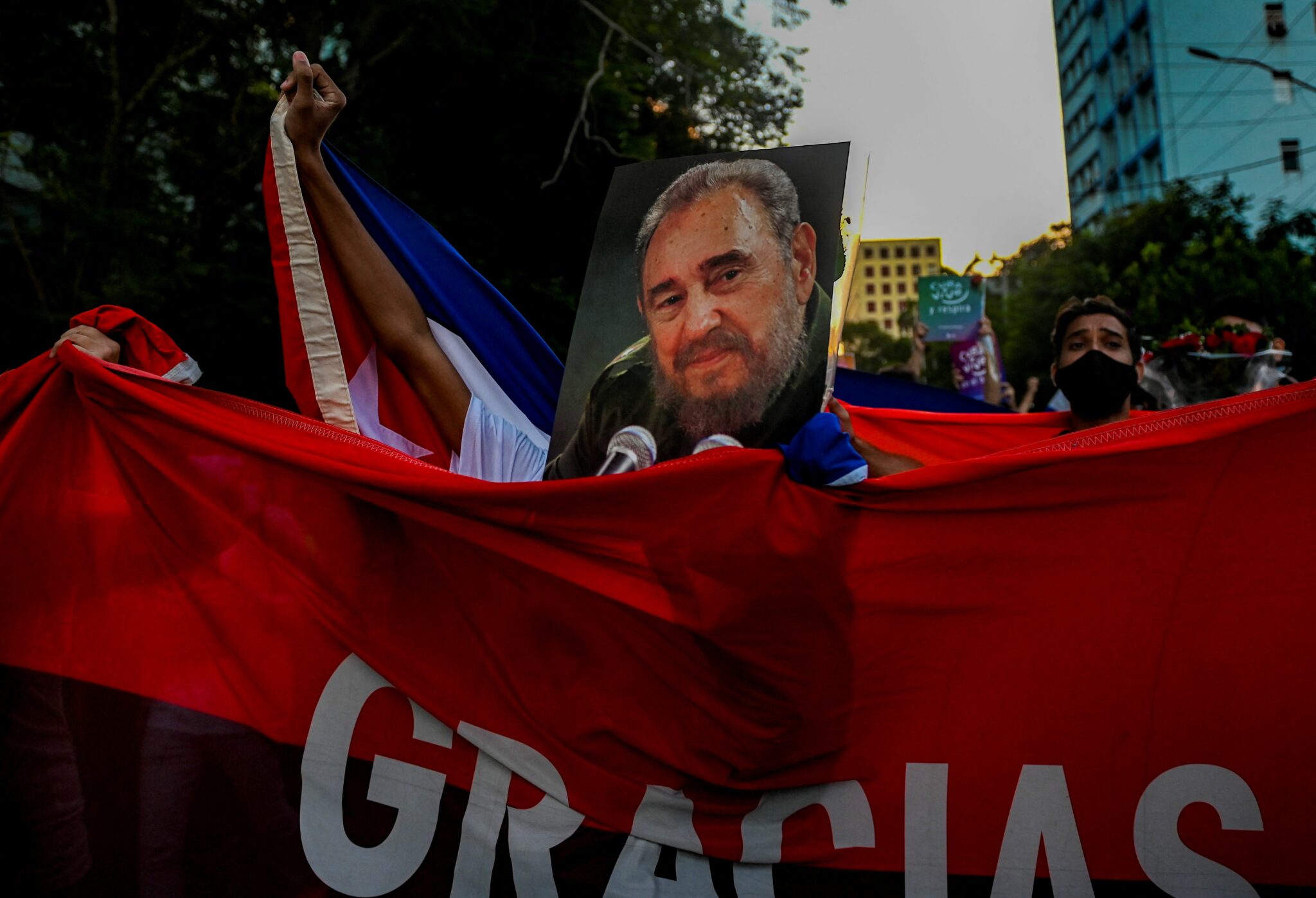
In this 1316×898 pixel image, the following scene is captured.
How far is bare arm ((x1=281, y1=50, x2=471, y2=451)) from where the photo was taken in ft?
8.49

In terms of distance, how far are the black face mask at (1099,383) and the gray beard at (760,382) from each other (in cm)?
147

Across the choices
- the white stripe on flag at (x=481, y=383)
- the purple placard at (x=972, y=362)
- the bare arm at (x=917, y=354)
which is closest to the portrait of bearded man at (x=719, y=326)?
the white stripe on flag at (x=481, y=383)

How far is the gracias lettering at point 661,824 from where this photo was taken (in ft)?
6.63

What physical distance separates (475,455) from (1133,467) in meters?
1.52

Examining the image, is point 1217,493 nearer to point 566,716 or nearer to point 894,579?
point 894,579

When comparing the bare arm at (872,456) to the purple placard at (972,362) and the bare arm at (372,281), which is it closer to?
the bare arm at (372,281)

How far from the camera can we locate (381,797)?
2.15 m

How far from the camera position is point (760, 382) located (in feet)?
7.22

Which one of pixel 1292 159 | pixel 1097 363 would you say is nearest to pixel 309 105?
pixel 1097 363

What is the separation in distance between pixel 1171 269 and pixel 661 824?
20.8 meters

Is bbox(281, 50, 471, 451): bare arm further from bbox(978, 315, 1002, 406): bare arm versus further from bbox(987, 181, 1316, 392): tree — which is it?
bbox(987, 181, 1316, 392): tree

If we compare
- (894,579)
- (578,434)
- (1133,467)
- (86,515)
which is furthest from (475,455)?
(1133,467)

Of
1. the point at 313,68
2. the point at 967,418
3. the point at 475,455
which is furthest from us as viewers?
the point at 967,418

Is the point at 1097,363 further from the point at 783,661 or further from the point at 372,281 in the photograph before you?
the point at 372,281
